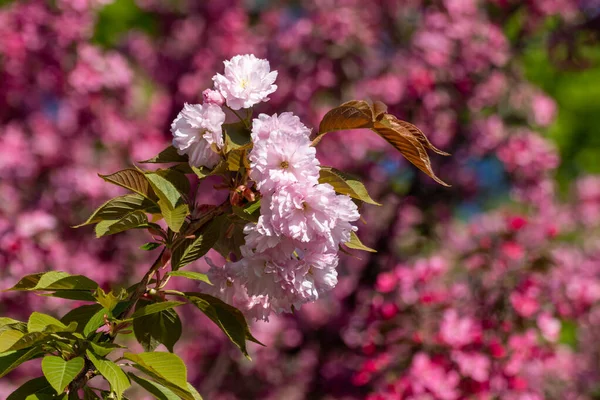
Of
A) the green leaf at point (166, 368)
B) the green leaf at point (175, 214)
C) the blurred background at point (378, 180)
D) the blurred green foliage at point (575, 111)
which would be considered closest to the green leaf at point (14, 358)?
the green leaf at point (166, 368)

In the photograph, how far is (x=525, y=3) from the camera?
10.4ft

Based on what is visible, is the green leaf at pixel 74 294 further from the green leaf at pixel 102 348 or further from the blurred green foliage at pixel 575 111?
the blurred green foliage at pixel 575 111

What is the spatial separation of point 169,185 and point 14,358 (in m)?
0.28

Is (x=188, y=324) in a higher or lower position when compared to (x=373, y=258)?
lower

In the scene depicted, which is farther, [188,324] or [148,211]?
[188,324]

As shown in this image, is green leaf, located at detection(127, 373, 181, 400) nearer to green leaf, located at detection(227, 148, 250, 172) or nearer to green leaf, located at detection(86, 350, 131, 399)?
green leaf, located at detection(86, 350, 131, 399)

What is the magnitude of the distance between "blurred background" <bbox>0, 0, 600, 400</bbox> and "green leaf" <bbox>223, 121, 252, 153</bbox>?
4.67ft

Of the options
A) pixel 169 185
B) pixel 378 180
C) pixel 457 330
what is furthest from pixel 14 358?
pixel 378 180

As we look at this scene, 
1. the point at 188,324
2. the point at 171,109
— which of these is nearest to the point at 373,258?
the point at 188,324

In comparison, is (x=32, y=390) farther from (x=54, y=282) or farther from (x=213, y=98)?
(x=213, y=98)

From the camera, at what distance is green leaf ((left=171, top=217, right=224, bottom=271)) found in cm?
94

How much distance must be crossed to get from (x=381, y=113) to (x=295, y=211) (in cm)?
17

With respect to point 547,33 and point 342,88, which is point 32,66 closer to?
point 342,88

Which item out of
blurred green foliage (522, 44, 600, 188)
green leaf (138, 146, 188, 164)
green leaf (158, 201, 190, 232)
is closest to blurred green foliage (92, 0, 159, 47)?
blurred green foliage (522, 44, 600, 188)
